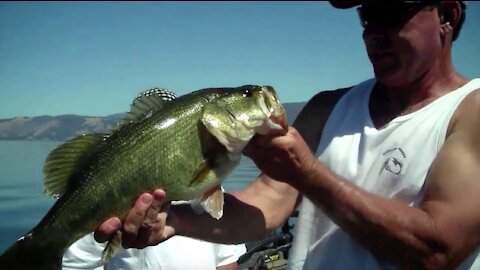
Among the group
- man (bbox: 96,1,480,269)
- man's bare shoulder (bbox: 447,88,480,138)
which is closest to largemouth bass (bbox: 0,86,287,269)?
man (bbox: 96,1,480,269)

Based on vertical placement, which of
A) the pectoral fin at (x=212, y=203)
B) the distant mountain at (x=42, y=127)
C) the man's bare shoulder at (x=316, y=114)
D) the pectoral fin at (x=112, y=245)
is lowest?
the distant mountain at (x=42, y=127)

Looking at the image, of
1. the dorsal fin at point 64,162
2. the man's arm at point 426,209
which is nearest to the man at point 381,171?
the man's arm at point 426,209

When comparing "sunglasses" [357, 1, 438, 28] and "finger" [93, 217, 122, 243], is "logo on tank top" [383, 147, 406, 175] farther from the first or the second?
"finger" [93, 217, 122, 243]

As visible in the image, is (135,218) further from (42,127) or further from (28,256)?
(42,127)

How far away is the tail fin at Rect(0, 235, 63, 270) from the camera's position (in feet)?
8.74

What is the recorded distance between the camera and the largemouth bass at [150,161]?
8.43 feet

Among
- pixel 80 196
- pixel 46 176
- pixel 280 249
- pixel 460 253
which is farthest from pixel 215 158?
pixel 280 249

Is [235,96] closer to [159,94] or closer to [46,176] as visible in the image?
[159,94]

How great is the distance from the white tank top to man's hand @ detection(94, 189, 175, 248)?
843 millimetres

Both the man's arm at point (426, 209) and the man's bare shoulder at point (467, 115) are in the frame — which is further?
the man's bare shoulder at point (467, 115)

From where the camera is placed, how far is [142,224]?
269cm

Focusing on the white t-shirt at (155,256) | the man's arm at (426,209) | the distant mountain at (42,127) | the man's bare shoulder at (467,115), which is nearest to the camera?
the man's arm at (426,209)

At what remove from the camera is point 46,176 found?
2.82 meters

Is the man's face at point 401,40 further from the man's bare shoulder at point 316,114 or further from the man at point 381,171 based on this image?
the man's bare shoulder at point 316,114
